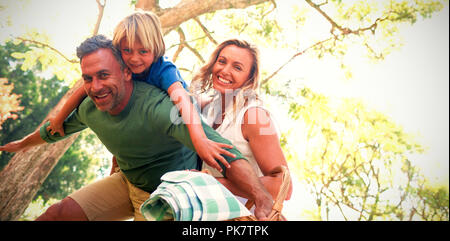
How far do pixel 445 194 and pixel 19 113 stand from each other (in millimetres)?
2675

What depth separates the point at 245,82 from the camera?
1.06 m

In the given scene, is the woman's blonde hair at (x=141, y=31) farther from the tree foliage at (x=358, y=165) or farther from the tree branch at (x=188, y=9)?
the tree foliage at (x=358, y=165)

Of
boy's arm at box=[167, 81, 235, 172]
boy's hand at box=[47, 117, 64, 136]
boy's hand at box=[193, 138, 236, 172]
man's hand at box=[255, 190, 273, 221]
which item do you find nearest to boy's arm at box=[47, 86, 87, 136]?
boy's hand at box=[47, 117, 64, 136]

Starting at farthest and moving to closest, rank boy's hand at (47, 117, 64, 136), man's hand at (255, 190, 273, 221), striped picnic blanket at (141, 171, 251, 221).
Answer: boy's hand at (47, 117, 64, 136), man's hand at (255, 190, 273, 221), striped picnic blanket at (141, 171, 251, 221)

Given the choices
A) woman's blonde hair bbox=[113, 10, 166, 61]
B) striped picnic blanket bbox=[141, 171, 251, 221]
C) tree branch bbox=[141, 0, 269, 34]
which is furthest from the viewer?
tree branch bbox=[141, 0, 269, 34]

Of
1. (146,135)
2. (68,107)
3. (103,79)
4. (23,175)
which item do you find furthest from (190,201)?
(23,175)

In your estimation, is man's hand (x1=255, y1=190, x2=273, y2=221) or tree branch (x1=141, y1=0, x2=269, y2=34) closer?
man's hand (x1=255, y1=190, x2=273, y2=221)

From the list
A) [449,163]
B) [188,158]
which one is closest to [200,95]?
[188,158]

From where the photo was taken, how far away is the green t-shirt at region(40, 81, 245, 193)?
0.87 metres

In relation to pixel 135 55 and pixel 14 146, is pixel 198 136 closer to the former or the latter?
pixel 135 55

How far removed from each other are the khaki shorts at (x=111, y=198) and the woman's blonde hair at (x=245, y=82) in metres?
0.32

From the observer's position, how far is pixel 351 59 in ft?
6.53

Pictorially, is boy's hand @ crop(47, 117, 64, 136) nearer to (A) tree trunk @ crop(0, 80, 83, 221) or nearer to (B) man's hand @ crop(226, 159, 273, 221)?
(B) man's hand @ crop(226, 159, 273, 221)

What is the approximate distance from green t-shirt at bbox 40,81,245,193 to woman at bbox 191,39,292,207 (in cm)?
11
